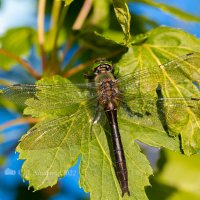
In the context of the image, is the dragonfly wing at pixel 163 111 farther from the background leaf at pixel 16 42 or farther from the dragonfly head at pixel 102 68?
the background leaf at pixel 16 42

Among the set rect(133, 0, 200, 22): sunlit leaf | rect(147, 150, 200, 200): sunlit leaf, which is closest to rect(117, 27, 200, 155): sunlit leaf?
rect(133, 0, 200, 22): sunlit leaf

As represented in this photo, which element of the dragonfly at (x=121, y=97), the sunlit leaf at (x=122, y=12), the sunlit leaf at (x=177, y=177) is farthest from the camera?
the sunlit leaf at (x=177, y=177)

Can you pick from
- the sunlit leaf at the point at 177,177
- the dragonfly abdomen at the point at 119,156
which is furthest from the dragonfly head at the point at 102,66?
the sunlit leaf at the point at 177,177

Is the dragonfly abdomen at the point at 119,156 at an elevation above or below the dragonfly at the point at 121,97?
below

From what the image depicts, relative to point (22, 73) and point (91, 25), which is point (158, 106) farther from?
point (22, 73)

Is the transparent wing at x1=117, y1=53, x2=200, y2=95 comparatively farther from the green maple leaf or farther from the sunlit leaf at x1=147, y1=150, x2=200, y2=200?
the sunlit leaf at x1=147, y1=150, x2=200, y2=200

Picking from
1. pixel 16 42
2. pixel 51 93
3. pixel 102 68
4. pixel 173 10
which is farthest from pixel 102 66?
pixel 16 42

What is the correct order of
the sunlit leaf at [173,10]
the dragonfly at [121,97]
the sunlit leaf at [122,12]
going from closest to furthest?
the sunlit leaf at [122,12]
the dragonfly at [121,97]
the sunlit leaf at [173,10]

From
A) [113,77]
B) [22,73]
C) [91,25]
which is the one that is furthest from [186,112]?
[22,73]
